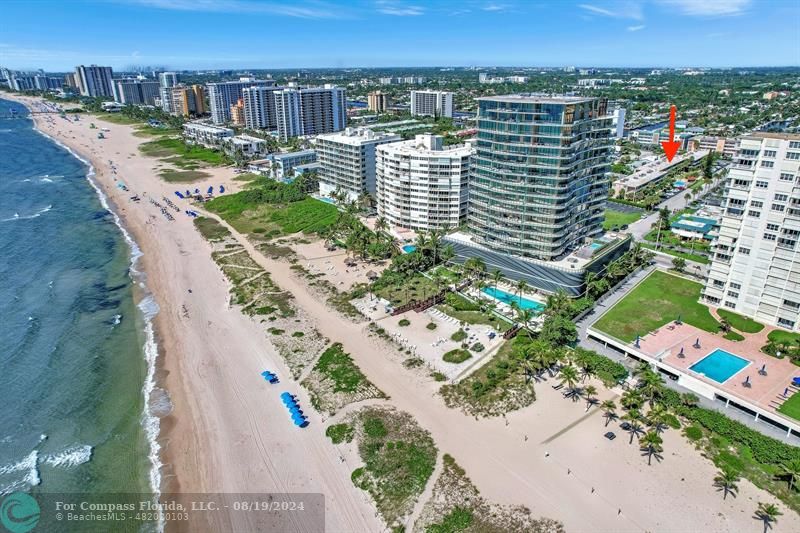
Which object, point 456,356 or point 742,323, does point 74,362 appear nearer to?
point 456,356

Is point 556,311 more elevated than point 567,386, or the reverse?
point 556,311

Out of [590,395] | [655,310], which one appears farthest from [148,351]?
[655,310]

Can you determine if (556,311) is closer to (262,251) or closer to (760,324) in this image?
(760,324)

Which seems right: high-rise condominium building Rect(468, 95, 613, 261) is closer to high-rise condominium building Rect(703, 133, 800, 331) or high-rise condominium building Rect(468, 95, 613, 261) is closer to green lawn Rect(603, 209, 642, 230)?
high-rise condominium building Rect(703, 133, 800, 331)

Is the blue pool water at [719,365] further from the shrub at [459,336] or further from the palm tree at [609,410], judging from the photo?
the shrub at [459,336]

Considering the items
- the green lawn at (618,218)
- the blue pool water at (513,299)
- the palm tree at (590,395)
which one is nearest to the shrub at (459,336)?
the blue pool water at (513,299)

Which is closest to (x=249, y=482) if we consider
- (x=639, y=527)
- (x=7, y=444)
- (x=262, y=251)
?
(x=7, y=444)

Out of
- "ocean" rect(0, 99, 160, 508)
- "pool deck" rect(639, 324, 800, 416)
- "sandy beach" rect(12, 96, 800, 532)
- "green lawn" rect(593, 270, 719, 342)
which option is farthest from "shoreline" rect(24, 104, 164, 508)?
"pool deck" rect(639, 324, 800, 416)
